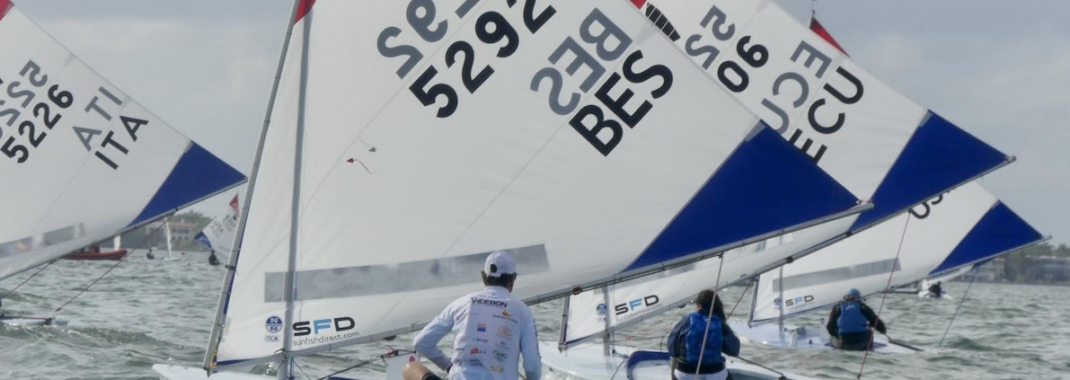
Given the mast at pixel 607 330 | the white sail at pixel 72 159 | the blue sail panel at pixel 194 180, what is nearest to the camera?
the mast at pixel 607 330

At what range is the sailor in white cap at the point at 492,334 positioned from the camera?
8023mm

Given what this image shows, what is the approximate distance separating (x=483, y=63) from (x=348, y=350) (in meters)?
10.9

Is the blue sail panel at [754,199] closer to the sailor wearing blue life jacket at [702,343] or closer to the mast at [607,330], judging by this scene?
the sailor wearing blue life jacket at [702,343]

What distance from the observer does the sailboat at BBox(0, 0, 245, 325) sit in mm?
20844

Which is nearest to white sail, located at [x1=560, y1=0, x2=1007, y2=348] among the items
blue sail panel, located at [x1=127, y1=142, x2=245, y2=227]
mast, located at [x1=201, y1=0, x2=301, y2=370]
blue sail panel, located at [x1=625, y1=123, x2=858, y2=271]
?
blue sail panel, located at [x1=625, y1=123, x2=858, y2=271]

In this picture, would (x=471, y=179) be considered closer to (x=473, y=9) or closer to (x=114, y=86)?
(x=473, y=9)

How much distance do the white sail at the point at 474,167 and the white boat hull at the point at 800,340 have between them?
40.3ft

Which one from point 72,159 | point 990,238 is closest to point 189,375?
point 72,159

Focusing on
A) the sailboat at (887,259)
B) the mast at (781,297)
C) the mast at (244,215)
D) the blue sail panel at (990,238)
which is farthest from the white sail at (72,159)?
the blue sail panel at (990,238)

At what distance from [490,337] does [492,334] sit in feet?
0.07

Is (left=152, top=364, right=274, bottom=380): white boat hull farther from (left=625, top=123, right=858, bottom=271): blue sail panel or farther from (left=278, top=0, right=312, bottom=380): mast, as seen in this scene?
(left=625, top=123, right=858, bottom=271): blue sail panel

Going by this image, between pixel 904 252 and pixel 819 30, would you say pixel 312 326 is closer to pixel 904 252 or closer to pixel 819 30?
pixel 819 30

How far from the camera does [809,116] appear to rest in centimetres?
1814

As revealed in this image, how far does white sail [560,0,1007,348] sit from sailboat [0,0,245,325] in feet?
25.6
